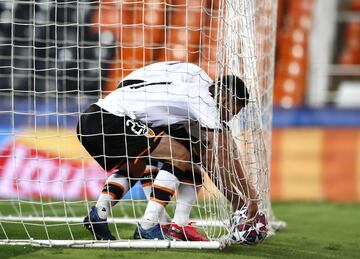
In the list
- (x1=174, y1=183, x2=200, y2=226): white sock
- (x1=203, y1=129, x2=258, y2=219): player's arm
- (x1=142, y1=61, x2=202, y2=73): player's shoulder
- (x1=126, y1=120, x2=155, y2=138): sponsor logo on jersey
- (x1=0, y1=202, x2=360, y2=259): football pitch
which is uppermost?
(x1=142, y1=61, x2=202, y2=73): player's shoulder

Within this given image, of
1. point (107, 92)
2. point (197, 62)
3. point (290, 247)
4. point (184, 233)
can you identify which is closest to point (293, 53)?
point (197, 62)

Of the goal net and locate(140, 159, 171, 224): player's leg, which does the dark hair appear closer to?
the goal net

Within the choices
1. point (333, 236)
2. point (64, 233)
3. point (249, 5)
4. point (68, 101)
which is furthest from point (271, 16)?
point (68, 101)

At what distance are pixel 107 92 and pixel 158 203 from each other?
135cm

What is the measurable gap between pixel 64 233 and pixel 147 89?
1.21 m

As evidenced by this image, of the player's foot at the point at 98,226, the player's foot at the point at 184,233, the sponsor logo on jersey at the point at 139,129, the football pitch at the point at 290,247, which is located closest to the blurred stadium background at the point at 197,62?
the football pitch at the point at 290,247

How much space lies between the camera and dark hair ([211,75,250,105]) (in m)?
5.61

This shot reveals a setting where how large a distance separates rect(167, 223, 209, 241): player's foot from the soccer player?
0.08 m

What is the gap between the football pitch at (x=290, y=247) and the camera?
515cm

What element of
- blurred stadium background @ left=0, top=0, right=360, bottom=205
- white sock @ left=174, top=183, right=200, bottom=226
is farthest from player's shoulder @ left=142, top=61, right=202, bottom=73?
blurred stadium background @ left=0, top=0, right=360, bottom=205

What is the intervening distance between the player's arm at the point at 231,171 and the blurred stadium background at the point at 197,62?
2776 mm

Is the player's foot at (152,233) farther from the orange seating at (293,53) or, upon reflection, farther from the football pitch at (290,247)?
the orange seating at (293,53)

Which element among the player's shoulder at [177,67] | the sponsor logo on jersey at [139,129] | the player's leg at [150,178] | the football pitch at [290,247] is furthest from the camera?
the player's leg at [150,178]

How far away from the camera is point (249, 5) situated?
604 cm
